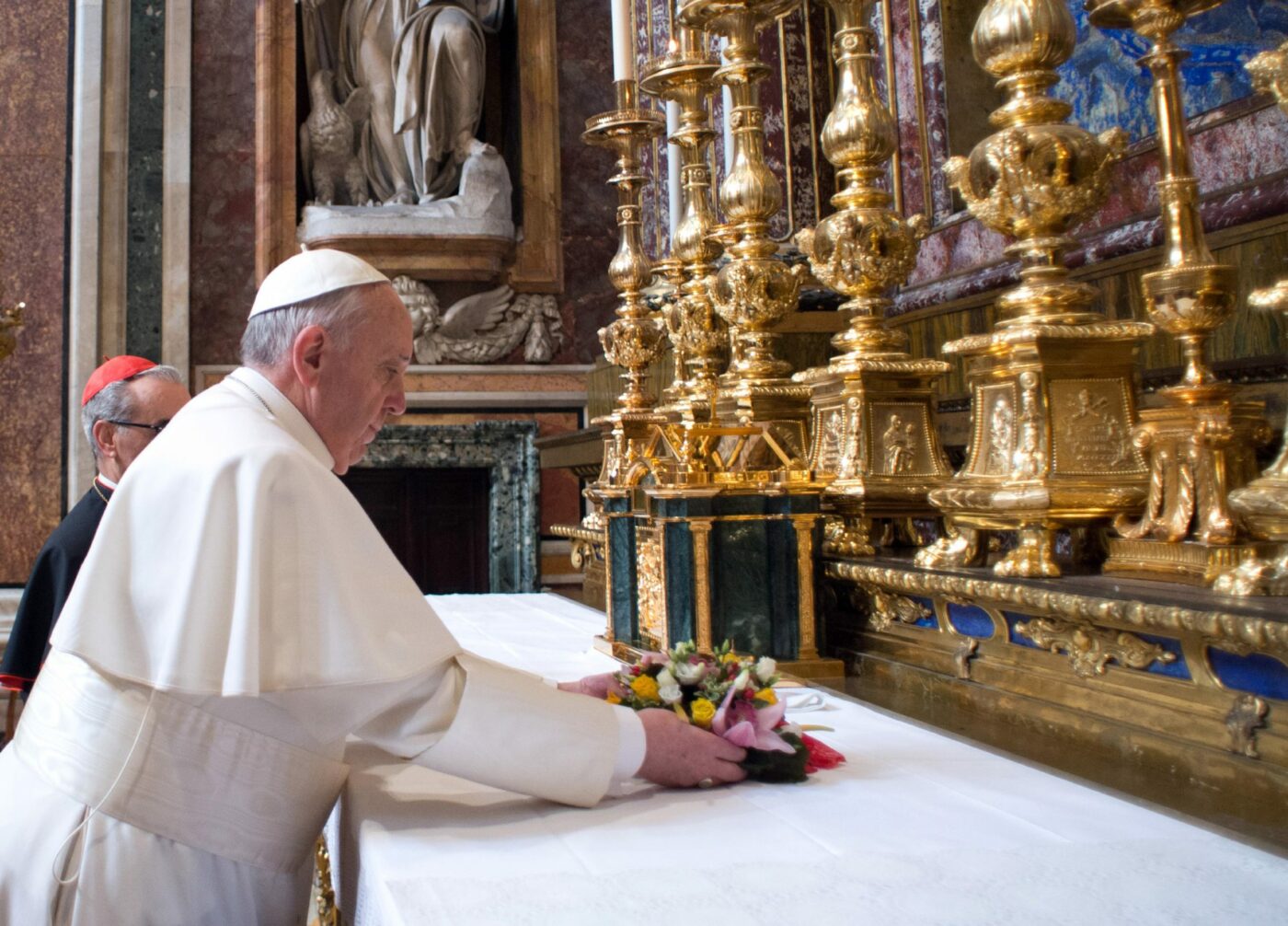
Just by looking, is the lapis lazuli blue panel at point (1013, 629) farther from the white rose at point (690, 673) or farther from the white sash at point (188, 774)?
the white sash at point (188, 774)

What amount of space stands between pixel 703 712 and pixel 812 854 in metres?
0.38

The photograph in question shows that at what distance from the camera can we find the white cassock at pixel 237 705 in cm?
161

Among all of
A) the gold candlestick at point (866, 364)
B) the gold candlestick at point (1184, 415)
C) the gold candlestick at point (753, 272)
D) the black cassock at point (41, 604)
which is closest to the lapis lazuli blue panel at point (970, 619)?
the gold candlestick at point (1184, 415)

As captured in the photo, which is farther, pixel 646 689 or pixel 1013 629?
pixel 1013 629

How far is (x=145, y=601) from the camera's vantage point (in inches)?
66.8

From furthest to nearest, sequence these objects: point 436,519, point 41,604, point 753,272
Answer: point 436,519 < point 41,604 < point 753,272

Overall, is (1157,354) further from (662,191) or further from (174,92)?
(174,92)

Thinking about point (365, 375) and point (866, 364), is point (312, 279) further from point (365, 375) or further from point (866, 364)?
point (866, 364)

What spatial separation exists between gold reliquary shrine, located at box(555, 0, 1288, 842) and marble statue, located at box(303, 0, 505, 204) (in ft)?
17.9

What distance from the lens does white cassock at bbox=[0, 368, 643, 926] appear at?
1.61 m

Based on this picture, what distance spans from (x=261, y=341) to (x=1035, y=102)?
4.31 ft

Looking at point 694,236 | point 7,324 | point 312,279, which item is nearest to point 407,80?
point 7,324

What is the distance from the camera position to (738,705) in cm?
175

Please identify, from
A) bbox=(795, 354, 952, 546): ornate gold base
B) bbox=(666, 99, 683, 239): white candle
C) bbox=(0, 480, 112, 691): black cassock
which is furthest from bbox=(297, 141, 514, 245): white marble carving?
bbox=(795, 354, 952, 546): ornate gold base
